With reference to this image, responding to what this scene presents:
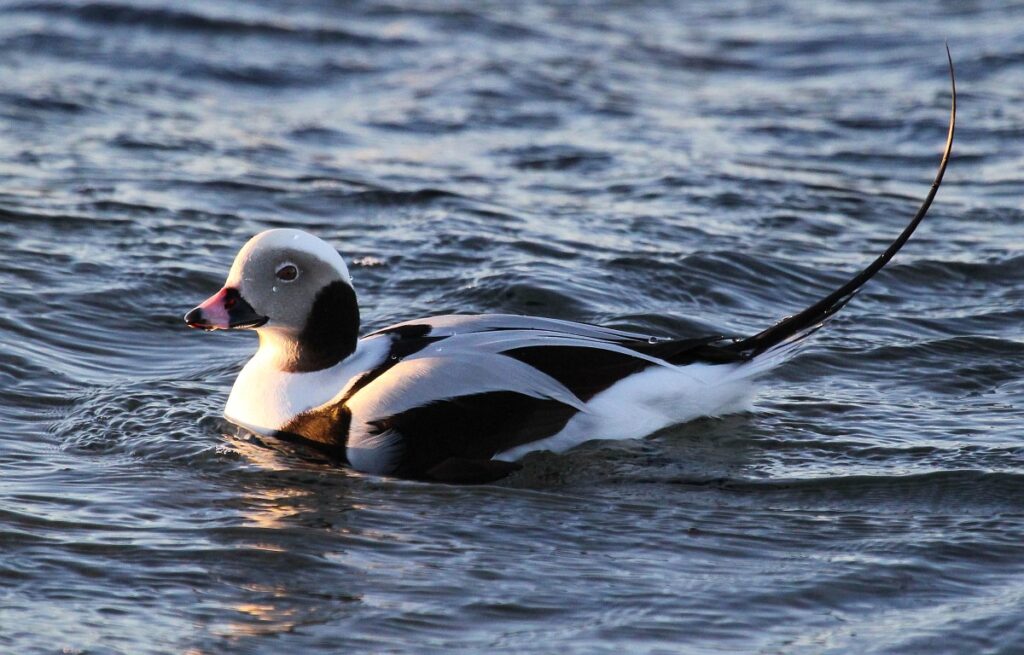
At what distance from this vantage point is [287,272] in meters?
5.68

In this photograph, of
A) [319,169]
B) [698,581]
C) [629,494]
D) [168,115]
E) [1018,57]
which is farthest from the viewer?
[1018,57]

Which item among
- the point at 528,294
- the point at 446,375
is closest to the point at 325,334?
the point at 446,375

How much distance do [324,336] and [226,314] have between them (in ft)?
→ 1.18

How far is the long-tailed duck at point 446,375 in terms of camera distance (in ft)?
Answer: 17.4

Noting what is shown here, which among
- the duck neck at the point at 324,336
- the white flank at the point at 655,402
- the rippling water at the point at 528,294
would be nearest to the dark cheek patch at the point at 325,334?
the duck neck at the point at 324,336

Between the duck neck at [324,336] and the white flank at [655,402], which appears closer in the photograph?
the white flank at [655,402]

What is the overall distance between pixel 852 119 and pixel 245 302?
284 inches

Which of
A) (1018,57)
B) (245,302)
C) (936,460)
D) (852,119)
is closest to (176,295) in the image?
(245,302)

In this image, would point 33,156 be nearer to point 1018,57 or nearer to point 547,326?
point 547,326

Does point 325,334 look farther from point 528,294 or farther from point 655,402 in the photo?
point 528,294

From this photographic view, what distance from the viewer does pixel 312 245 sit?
5.68 meters

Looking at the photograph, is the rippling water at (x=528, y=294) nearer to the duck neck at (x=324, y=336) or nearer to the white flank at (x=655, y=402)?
the white flank at (x=655, y=402)

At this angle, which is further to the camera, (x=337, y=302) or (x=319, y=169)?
(x=319, y=169)

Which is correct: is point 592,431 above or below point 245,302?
below
